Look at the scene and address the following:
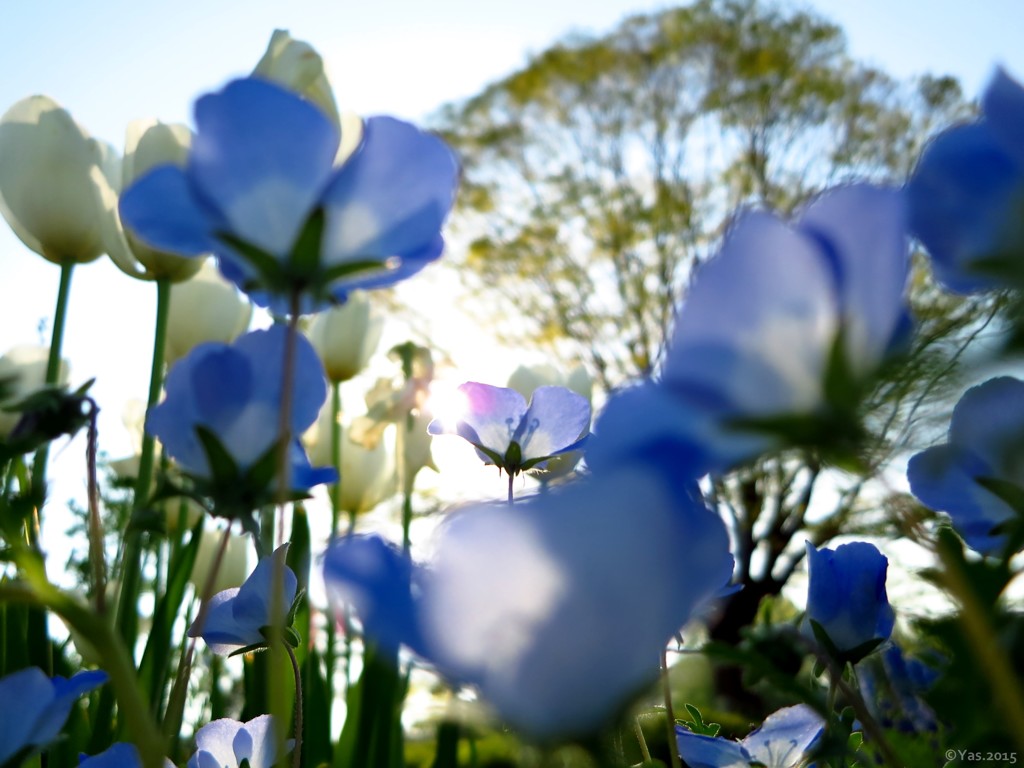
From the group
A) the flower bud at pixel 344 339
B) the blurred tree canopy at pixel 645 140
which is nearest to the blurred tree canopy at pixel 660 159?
the blurred tree canopy at pixel 645 140

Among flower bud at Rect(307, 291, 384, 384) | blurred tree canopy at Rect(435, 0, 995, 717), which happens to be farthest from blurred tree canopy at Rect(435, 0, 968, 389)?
flower bud at Rect(307, 291, 384, 384)

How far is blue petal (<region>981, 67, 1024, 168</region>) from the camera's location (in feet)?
0.93

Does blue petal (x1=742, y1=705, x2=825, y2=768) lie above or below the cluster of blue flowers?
below

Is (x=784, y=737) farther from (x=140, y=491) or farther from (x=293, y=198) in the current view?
(x=140, y=491)

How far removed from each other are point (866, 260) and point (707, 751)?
327 millimetres

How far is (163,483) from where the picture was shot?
39 centimetres

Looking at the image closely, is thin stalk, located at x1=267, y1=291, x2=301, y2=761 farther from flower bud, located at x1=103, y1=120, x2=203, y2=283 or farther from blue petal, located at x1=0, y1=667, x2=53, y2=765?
flower bud, located at x1=103, y1=120, x2=203, y2=283

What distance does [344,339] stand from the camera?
7.11ft

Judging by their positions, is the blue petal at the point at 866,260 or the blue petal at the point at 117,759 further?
the blue petal at the point at 117,759

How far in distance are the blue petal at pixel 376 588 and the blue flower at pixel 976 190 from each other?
176 mm

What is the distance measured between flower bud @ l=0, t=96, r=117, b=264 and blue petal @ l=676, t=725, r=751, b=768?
3.59 feet

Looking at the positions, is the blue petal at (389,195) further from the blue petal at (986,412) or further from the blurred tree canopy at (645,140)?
the blurred tree canopy at (645,140)

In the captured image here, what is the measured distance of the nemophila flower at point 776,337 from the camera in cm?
26

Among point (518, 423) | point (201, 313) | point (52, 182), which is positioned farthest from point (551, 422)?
point (201, 313)
